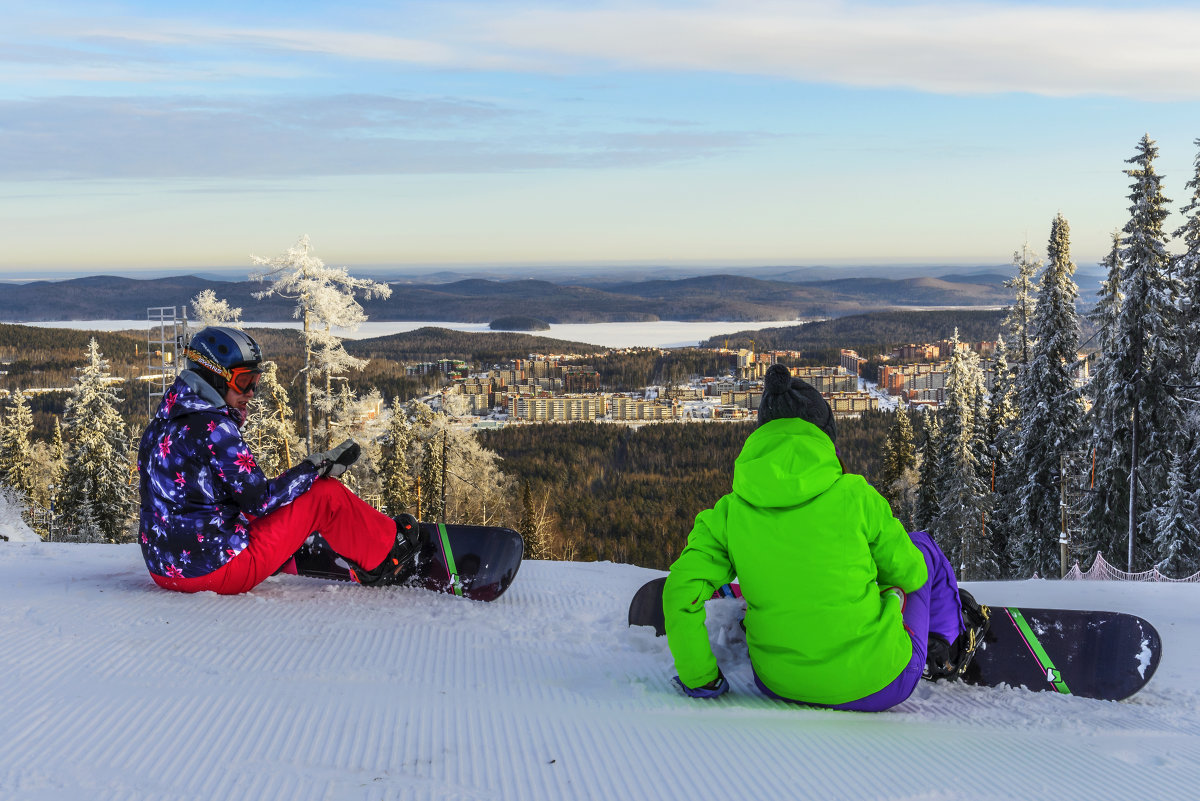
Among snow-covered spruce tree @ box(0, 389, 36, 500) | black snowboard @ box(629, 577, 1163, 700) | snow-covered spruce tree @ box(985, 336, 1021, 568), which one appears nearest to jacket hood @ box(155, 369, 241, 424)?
black snowboard @ box(629, 577, 1163, 700)

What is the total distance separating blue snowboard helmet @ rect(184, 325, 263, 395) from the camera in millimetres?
4711

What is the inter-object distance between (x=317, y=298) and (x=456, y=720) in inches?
811

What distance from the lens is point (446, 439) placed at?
29422 millimetres

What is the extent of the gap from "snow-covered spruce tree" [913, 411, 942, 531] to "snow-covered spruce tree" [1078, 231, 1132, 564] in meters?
9.95

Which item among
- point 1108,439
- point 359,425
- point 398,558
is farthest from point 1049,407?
point 398,558

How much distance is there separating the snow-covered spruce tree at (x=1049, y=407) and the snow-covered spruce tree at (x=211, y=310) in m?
24.3

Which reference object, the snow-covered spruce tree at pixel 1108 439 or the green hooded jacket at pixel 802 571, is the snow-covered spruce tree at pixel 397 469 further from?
the green hooded jacket at pixel 802 571

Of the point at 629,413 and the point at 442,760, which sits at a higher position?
the point at 442,760

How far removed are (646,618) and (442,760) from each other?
2.28m

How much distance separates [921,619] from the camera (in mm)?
3662

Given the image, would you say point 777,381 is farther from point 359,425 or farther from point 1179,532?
point 359,425

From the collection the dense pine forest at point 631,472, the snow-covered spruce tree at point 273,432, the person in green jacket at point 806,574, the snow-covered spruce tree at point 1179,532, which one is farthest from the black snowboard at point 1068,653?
the dense pine forest at point 631,472

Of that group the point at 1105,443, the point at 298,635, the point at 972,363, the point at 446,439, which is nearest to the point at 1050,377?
the point at 1105,443

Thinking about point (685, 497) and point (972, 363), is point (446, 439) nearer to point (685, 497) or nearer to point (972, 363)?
point (972, 363)
